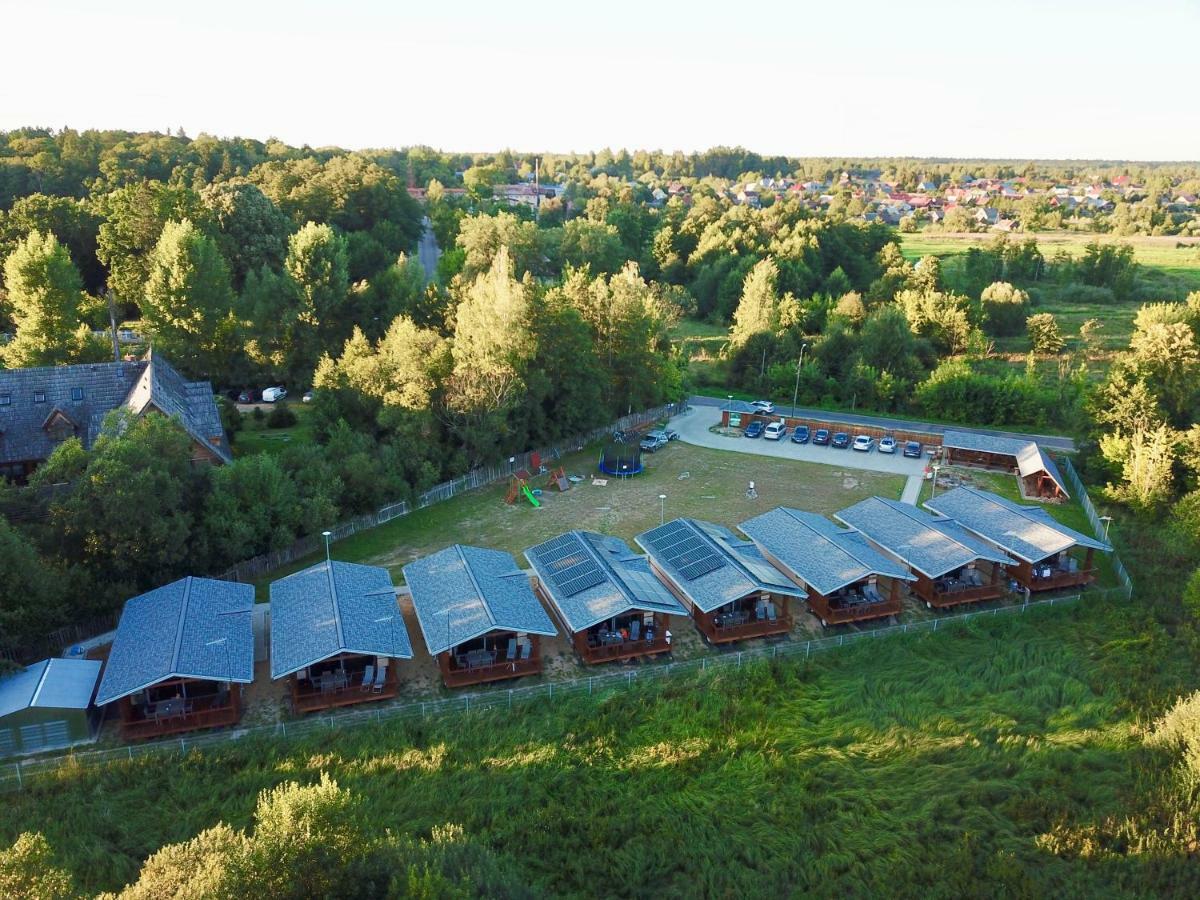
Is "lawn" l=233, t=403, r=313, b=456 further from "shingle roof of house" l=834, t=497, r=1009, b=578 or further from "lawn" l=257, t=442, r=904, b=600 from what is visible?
"shingle roof of house" l=834, t=497, r=1009, b=578

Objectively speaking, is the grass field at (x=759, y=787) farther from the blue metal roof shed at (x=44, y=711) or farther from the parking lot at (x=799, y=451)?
the parking lot at (x=799, y=451)

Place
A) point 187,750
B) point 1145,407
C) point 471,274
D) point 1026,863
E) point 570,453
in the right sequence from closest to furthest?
point 1026,863
point 187,750
point 1145,407
point 570,453
point 471,274

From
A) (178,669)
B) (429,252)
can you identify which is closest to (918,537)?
(178,669)

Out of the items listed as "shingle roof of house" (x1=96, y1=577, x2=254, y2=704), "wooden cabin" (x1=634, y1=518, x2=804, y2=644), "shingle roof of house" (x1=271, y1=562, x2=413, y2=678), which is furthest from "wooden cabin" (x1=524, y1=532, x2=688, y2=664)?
"shingle roof of house" (x1=96, y1=577, x2=254, y2=704)

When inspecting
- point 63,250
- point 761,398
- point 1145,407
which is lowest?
point 761,398

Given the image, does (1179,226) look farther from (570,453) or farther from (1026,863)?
(1026,863)

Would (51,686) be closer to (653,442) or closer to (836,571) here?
(836,571)

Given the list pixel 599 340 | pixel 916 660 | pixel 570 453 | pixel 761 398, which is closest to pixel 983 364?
pixel 761 398
